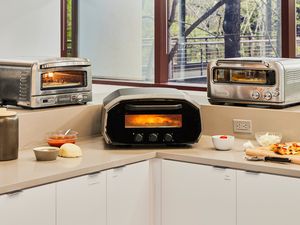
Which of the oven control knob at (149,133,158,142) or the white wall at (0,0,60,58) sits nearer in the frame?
the oven control knob at (149,133,158,142)

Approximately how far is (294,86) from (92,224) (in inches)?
52.5

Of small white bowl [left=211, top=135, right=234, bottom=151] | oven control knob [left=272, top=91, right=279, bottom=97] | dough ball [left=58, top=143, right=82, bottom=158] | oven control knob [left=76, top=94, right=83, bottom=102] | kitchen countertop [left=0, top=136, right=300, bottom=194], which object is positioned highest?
oven control knob [left=272, top=91, right=279, bottom=97]

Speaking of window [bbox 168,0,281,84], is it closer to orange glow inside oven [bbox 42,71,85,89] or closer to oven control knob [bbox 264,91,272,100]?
oven control knob [bbox 264,91,272,100]

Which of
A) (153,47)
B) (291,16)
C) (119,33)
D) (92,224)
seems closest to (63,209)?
(92,224)

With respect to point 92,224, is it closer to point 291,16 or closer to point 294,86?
point 294,86

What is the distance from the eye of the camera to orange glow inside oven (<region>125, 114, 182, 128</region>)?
3.18 m

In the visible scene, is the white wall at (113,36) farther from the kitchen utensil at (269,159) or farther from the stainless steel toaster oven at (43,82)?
the kitchen utensil at (269,159)

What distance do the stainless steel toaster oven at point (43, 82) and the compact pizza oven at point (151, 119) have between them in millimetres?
265

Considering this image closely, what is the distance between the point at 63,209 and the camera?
2.62 metres

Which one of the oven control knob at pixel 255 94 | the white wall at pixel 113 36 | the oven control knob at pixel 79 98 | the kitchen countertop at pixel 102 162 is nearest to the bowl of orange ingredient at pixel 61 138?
the kitchen countertop at pixel 102 162

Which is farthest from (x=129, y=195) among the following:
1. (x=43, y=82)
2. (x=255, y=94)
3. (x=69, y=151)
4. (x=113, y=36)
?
(x=113, y=36)

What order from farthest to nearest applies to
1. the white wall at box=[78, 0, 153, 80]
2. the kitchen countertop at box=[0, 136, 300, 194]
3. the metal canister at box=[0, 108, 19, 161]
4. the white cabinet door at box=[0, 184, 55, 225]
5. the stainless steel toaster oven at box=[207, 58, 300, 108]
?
the white wall at box=[78, 0, 153, 80] < the stainless steel toaster oven at box=[207, 58, 300, 108] < the metal canister at box=[0, 108, 19, 161] < the kitchen countertop at box=[0, 136, 300, 194] < the white cabinet door at box=[0, 184, 55, 225]

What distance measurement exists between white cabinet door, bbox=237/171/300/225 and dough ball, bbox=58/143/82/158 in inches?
30.6

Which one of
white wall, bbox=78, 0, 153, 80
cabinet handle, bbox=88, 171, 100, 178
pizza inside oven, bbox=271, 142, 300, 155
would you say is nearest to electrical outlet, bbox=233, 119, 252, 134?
pizza inside oven, bbox=271, 142, 300, 155
